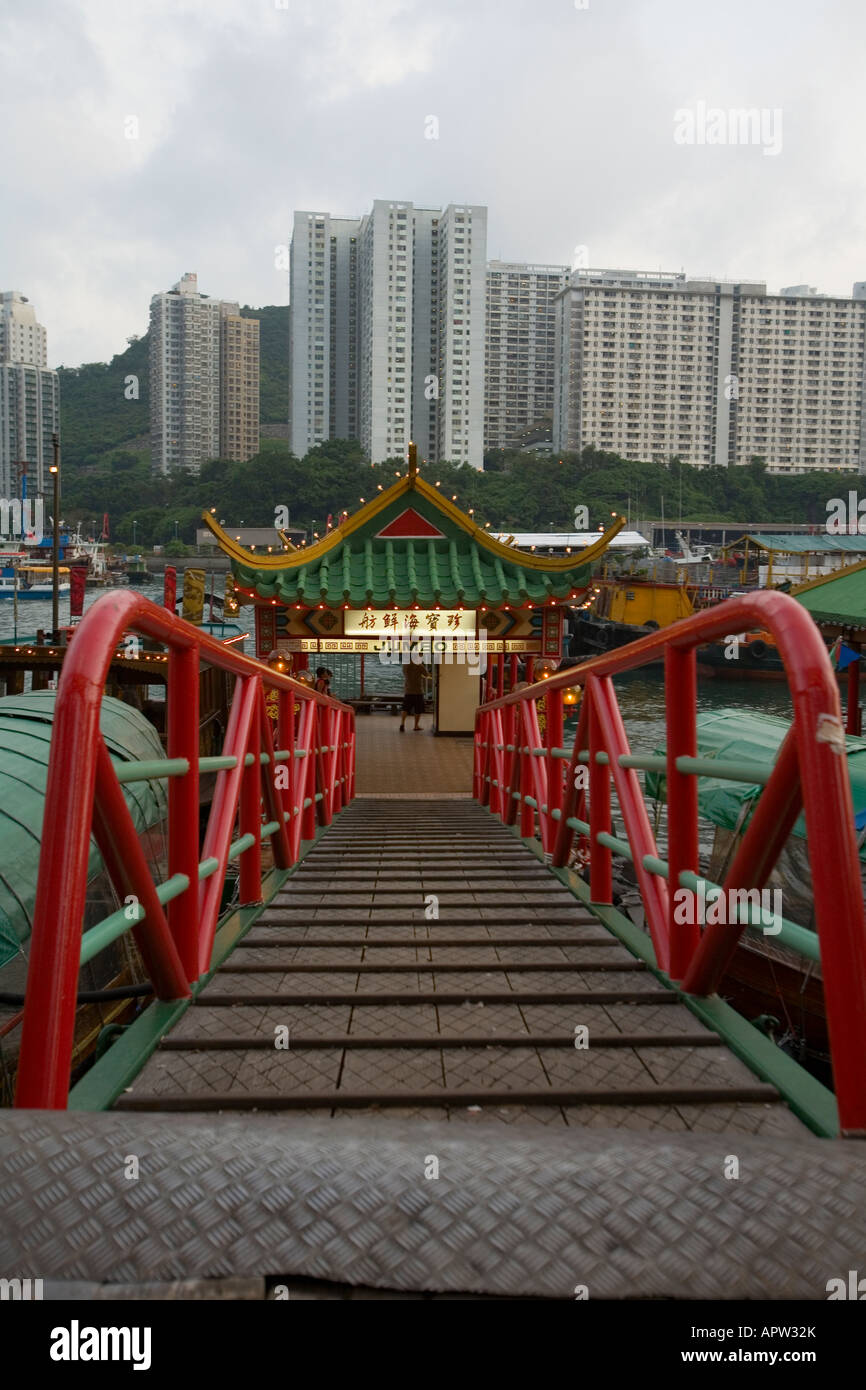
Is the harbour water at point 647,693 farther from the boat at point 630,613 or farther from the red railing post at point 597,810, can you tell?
the red railing post at point 597,810

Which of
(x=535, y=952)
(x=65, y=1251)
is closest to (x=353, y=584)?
(x=535, y=952)

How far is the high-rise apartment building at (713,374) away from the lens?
102 meters

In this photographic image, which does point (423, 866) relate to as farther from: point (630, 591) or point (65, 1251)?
point (630, 591)

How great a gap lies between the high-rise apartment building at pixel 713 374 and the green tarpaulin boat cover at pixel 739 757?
9552cm

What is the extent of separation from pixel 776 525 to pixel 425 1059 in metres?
78.0

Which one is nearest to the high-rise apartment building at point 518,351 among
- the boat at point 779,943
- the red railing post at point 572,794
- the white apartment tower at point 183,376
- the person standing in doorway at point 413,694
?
the white apartment tower at point 183,376

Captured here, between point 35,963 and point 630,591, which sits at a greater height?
point 630,591

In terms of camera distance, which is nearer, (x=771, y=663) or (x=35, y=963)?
(x=35, y=963)

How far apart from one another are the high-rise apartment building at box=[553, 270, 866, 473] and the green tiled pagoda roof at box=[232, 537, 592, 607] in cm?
9263

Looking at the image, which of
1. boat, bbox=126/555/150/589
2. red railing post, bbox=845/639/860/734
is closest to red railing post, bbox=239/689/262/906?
red railing post, bbox=845/639/860/734

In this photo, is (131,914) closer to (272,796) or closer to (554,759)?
(272,796)

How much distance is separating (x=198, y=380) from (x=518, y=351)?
4081cm

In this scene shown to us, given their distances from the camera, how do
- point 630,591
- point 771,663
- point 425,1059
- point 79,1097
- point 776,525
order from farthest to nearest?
point 776,525 → point 630,591 → point 771,663 → point 425,1059 → point 79,1097
